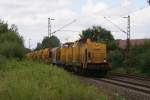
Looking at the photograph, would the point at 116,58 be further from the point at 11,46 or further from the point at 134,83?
the point at 134,83

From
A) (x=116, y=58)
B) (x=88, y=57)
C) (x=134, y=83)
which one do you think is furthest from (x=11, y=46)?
(x=116, y=58)

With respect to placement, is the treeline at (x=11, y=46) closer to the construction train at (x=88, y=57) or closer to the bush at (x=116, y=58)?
the construction train at (x=88, y=57)

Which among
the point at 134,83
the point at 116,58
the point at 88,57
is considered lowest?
the point at 134,83

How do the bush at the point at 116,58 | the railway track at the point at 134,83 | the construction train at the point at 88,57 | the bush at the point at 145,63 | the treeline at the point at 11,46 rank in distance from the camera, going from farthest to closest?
the bush at the point at 116,58 < the bush at the point at 145,63 < the treeline at the point at 11,46 < the construction train at the point at 88,57 < the railway track at the point at 134,83

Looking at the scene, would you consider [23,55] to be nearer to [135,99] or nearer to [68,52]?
[68,52]

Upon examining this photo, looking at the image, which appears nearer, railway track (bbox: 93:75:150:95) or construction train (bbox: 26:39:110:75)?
railway track (bbox: 93:75:150:95)

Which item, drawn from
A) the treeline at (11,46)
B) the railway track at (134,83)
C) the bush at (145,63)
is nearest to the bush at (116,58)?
the bush at (145,63)

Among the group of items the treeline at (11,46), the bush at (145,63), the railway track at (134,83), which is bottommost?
the railway track at (134,83)

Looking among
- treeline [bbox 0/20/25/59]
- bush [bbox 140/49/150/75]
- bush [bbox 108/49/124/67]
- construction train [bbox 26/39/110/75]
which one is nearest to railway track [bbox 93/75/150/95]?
construction train [bbox 26/39/110/75]

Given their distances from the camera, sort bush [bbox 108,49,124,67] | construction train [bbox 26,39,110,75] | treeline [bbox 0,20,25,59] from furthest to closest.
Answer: bush [bbox 108,49,124,67], treeline [bbox 0,20,25,59], construction train [bbox 26,39,110,75]

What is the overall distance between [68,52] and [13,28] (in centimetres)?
1756

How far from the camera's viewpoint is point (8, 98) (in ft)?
44.9

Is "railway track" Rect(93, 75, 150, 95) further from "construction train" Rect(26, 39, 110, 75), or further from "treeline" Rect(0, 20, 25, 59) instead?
"treeline" Rect(0, 20, 25, 59)

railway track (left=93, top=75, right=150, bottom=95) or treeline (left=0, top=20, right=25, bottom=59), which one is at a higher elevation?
treeline (left=0, top=20, right=25, bottom=59)
